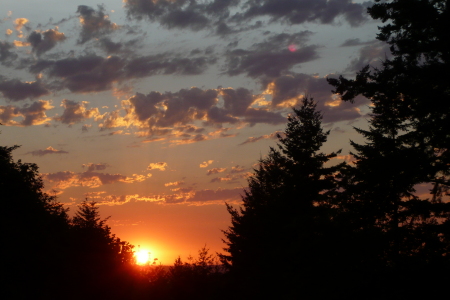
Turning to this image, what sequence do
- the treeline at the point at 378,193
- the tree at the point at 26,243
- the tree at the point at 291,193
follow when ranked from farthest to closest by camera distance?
1. the tree at the point at 291,193
2. the tree at the point at 26,243
3. the treeline at the point at 378,193

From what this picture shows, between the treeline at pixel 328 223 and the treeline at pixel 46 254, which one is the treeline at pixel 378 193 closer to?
the treeline at pixel 328 223

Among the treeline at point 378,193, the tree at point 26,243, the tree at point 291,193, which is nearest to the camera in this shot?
the treeline at point 378,193

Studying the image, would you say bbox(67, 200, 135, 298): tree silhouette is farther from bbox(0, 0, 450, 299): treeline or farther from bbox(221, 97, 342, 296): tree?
bbox(221, 97, 342, 296): tree

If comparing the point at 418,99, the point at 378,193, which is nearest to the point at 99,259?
the point at 378,193

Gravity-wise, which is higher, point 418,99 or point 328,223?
point 418,99

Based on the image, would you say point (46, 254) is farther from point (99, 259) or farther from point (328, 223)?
point (328, 223)

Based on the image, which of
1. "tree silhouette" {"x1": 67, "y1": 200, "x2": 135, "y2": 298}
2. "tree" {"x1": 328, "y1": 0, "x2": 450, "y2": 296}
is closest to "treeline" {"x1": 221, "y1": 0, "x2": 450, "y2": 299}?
"tree" {"x1": 328, "y1": 0, "x2": 450, "y2": 296}

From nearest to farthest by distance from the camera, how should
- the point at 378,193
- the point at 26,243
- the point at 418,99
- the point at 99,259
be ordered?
the point at 418,99
the point at 26,243
the point at 378,193
the point at 99,259

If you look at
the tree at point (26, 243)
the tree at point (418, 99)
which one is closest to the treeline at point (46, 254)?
the tree at point (26, 243)

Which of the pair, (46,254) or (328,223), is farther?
(46,254)

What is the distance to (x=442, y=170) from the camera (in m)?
22.9

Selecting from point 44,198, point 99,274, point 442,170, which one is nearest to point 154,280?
point 99,274

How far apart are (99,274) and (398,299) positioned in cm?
2868

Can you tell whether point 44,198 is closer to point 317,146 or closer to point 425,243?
point 317,146
